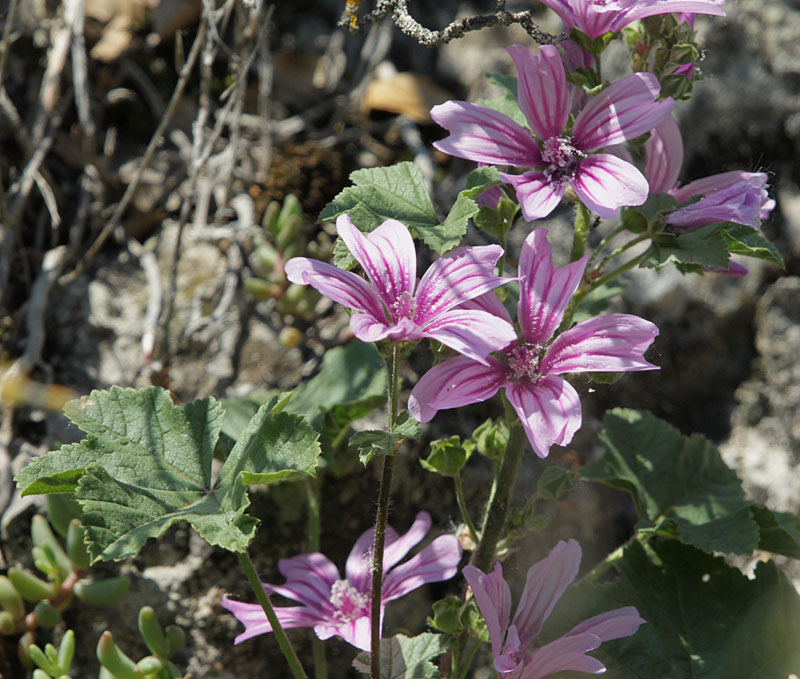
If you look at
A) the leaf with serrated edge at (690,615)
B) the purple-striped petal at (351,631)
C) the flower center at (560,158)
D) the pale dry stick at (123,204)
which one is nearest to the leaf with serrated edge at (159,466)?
the purple-striped petal at (351,631)

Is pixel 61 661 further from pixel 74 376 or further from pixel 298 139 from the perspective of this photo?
pixel 298 139

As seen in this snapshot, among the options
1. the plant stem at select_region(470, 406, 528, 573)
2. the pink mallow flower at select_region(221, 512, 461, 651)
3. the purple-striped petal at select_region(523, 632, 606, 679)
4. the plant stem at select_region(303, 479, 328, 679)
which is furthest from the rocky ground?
the purple-striped petal at select_region(523, 632, 606, 679)

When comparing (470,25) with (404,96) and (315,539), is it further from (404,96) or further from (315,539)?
(404,96)

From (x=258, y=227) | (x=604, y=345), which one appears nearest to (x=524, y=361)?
(x=604, y=345)

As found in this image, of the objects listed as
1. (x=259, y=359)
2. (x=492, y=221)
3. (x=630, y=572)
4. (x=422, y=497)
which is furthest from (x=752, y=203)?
(x=259, y=359)

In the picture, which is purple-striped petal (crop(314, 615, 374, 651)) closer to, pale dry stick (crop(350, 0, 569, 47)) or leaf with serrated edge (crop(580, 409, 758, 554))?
leaf with serrated edge (crop(580, 409, 758, 554))

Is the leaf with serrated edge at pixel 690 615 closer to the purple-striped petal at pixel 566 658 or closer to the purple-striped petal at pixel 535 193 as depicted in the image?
Result: the purple-striped petal at pixel 566 658
